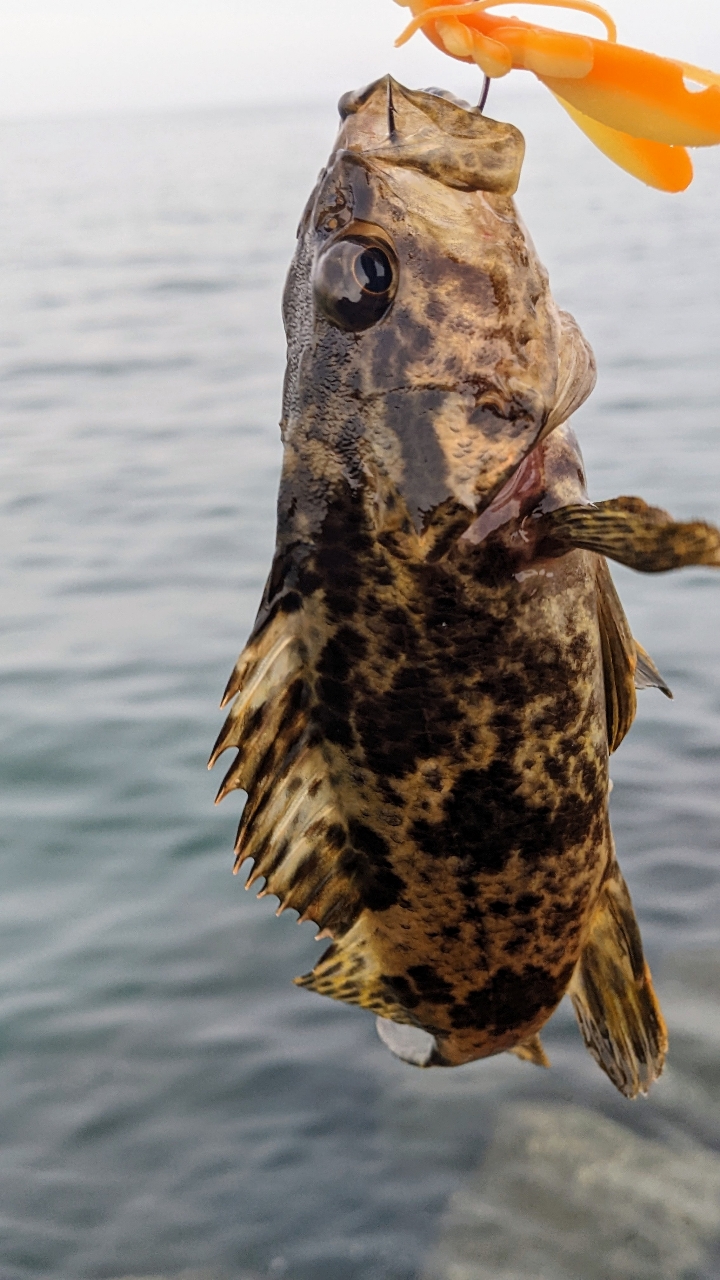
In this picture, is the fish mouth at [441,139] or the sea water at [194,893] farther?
the sea water at [194,893]

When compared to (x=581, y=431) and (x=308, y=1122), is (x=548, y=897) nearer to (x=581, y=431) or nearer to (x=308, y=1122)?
(x=308, y=1122)

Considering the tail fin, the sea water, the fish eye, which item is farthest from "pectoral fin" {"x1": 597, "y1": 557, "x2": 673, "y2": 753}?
the sea water

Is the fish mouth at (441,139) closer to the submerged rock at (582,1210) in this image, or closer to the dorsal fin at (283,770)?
the dorsal fin at (283,770)

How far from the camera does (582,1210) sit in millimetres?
4672

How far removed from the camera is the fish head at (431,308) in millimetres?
2635

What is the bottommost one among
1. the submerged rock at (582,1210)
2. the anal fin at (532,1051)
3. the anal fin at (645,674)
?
the submerged rock at (582,1210)

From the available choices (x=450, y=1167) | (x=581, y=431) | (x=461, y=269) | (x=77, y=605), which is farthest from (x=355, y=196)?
(x=581, y=431)

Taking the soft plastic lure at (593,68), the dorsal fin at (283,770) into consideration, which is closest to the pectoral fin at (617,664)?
the dorsal fin at (283,770)

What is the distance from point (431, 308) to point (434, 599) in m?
0.58

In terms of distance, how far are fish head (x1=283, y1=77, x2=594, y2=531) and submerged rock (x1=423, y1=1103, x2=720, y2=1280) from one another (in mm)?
2993

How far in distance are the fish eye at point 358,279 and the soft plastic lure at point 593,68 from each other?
16.4 inches

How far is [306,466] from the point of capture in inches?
111

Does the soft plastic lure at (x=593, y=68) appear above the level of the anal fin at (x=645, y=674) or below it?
above

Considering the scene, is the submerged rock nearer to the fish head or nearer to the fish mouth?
the fish head
